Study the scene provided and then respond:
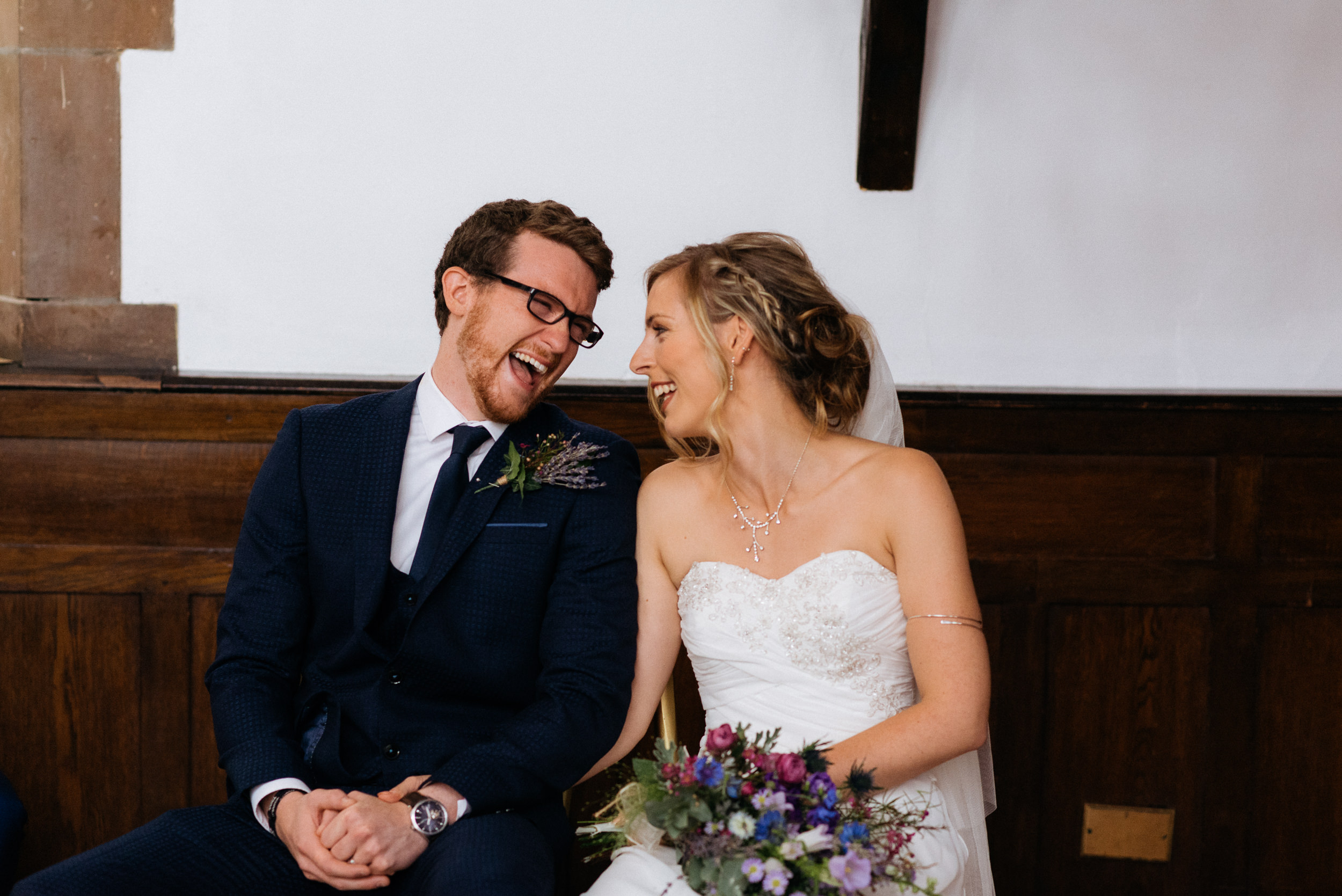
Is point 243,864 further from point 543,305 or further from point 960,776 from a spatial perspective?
point 960,776

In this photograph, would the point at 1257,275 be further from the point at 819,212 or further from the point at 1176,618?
the point at 819,212

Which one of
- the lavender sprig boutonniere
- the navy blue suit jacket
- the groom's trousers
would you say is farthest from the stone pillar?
the groom's trousers

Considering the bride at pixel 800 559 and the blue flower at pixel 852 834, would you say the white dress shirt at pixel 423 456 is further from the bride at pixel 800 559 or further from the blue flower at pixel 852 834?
the blue flower at pixel 852 834

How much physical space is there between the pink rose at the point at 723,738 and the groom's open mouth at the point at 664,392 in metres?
0.77

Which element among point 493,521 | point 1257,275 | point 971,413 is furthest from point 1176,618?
point 493,521

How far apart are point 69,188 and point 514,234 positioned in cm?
174

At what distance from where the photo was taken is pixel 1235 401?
9.33ft

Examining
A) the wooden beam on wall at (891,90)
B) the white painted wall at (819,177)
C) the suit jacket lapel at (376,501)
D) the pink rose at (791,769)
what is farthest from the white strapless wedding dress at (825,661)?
the wooden beam on wall at (891,90)

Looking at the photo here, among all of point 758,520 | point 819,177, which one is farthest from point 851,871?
point 819,177

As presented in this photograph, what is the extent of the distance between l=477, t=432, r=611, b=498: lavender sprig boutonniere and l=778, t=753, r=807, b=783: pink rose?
2.54 feet

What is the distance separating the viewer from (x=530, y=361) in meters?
2.11

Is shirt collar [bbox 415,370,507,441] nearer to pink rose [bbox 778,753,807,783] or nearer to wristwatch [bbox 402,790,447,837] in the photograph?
wristwatch [bbox 402,790,447,837]

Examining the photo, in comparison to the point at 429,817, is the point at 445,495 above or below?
above

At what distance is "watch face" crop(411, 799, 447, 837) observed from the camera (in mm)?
1775
